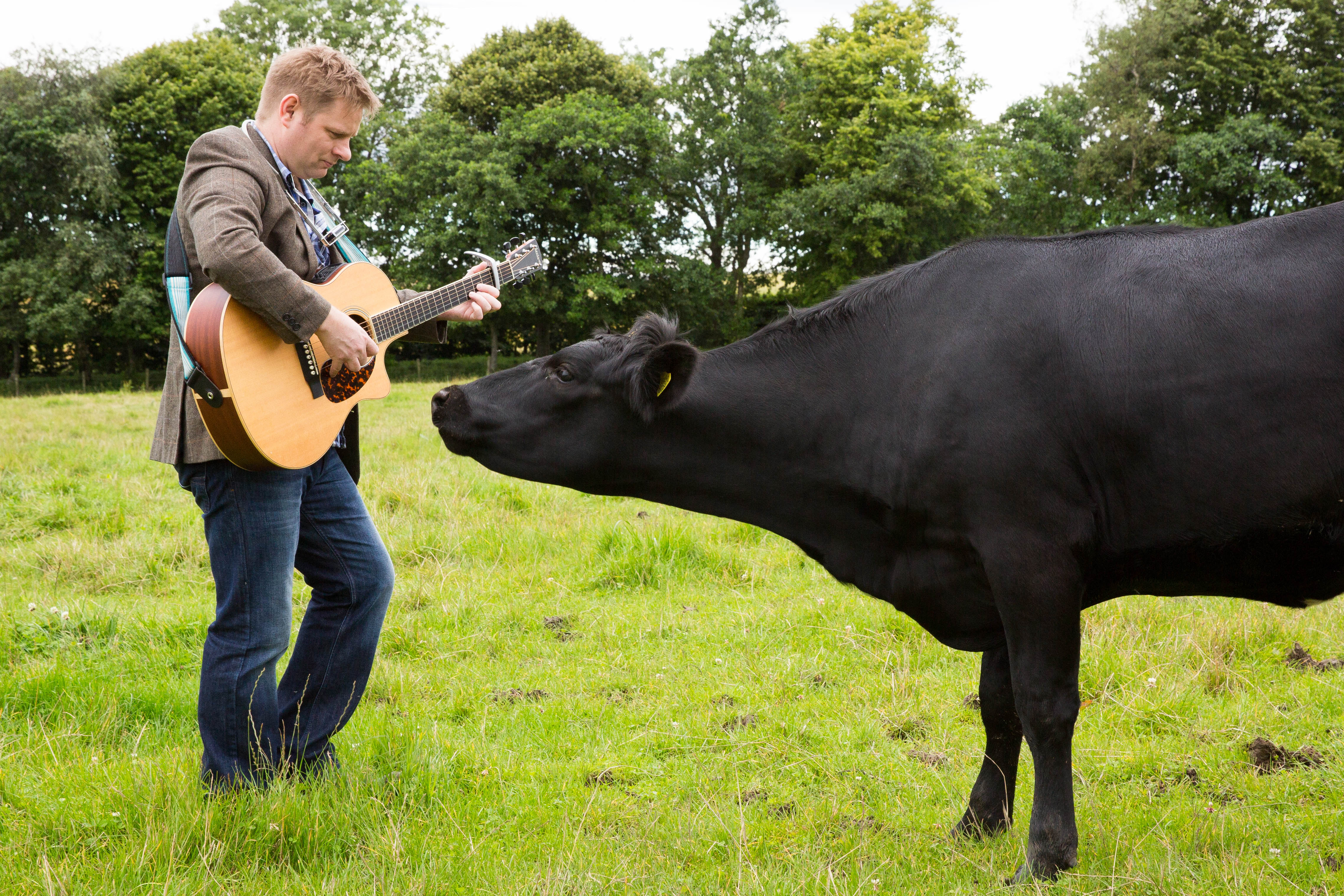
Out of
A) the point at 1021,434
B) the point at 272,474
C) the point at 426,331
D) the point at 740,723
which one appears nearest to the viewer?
the point at 1021,434

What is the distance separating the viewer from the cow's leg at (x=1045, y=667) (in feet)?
10.4

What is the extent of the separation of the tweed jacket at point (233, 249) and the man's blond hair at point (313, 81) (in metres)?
0.18

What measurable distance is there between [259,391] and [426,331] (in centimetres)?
112

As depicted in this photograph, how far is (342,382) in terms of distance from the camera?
12.3 ft

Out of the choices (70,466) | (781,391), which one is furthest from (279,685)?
(70,466)

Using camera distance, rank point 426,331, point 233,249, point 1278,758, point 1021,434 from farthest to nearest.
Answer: point 426,331 → point 1278,758 → point 1021,434 → point 233,249

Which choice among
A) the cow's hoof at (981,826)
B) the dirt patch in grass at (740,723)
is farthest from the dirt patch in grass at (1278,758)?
the dirt patch in grass at (740,723)

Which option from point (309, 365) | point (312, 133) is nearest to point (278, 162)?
point (312, 133)

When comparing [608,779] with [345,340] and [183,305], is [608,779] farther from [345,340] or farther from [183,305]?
[183,305]

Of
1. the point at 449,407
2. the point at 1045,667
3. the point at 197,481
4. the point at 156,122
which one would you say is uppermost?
the point at 156,122

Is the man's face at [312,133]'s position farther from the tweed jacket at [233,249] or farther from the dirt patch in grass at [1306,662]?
the dirt patch in grass at [1306,662]

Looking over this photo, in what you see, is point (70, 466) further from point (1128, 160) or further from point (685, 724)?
point (1128, 160)

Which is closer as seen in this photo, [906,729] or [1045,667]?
[1045,667]

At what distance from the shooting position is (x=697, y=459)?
3842mm
